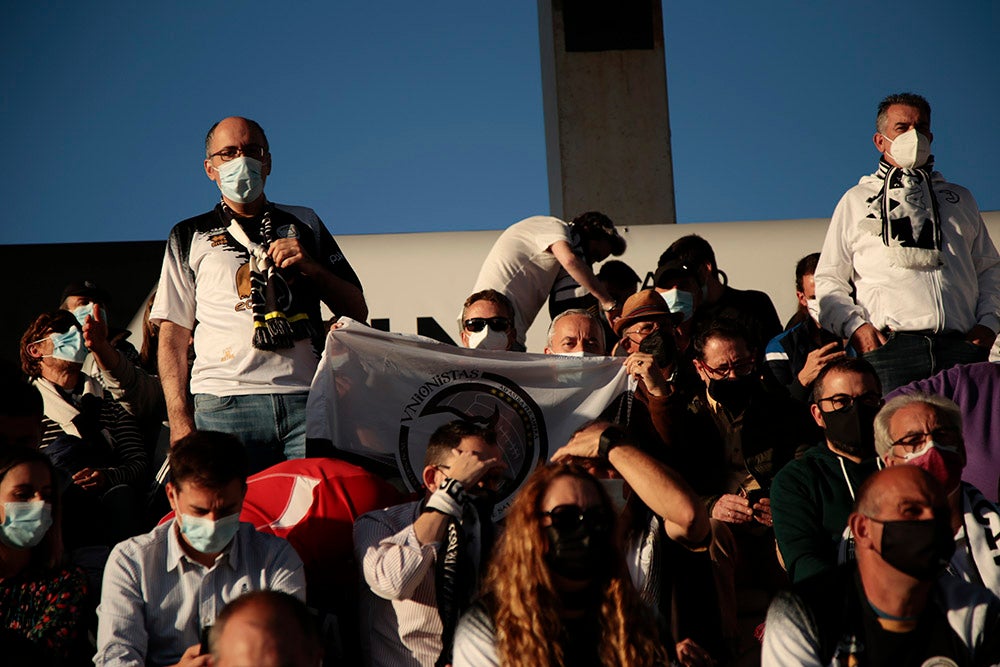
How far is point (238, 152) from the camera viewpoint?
222 inches

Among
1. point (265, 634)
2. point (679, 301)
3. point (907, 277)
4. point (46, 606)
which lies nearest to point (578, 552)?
point (265, 634)

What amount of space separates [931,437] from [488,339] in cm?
268

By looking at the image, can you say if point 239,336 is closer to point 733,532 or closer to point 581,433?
point 581,433

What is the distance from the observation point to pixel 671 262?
320 inches

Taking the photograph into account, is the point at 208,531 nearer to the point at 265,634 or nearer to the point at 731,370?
the point at 265,634

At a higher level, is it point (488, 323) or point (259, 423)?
point (488, 323)

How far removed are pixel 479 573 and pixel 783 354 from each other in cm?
350

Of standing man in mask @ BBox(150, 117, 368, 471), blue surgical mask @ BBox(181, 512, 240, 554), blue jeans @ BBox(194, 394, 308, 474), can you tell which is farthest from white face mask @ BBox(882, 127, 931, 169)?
blue surgical mask @ BBox(181, 512, 240, 554)

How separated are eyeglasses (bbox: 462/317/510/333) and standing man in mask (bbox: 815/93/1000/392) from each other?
172cm

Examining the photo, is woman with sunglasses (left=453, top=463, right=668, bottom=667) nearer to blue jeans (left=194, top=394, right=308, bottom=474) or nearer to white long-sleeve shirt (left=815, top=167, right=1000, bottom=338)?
blue jeans (left=194, top=394, right=308, bottom=474)

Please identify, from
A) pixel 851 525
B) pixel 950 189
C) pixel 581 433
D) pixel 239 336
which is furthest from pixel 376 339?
pixel 950 189

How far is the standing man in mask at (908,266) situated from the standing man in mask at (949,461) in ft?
4.91

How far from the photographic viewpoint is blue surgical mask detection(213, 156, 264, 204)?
222 inches

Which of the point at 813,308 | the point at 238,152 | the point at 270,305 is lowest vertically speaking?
the point at 813,308
